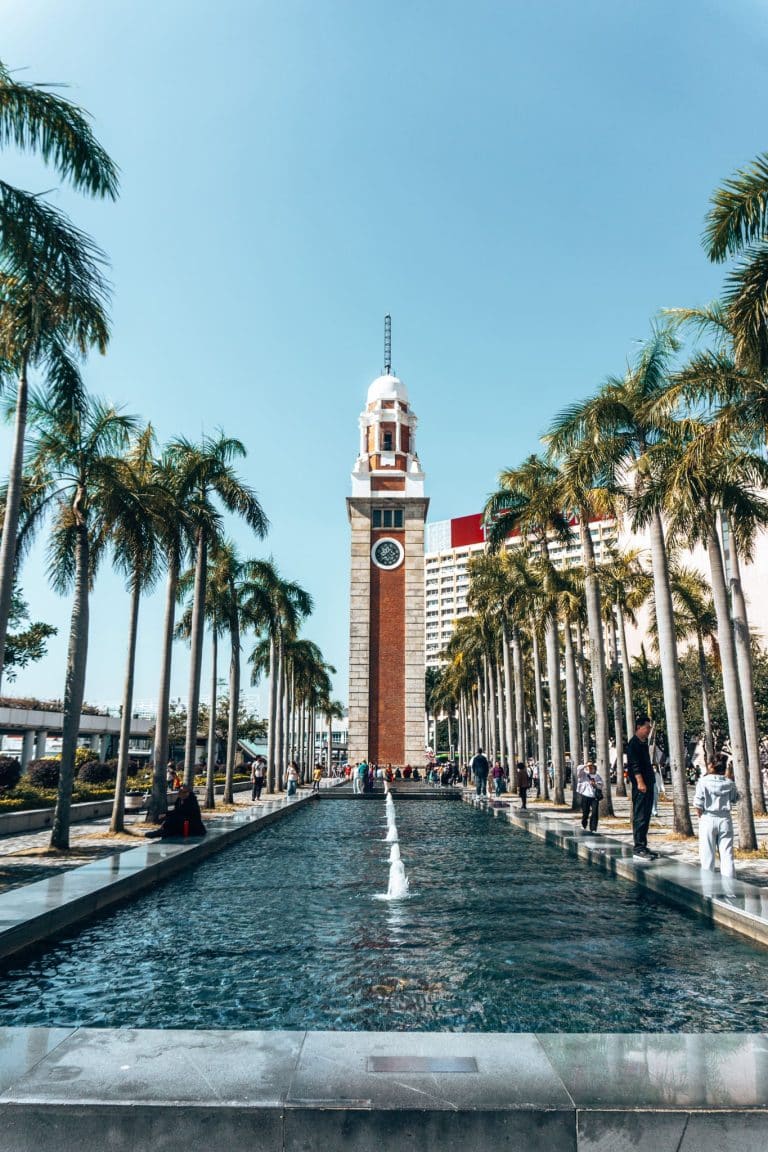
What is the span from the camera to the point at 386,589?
2525 inches

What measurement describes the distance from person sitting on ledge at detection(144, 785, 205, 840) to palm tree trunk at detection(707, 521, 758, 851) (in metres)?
8.85

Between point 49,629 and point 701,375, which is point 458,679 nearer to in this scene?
point 49,629

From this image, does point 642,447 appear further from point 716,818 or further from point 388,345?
point 388,345

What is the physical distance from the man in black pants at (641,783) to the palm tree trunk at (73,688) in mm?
8680

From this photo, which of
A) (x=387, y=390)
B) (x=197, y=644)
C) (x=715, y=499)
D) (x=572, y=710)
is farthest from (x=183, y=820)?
(x=387, y=390)

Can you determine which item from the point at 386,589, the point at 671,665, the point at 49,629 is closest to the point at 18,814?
the point at 671,665

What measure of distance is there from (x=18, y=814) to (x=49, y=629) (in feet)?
67.2

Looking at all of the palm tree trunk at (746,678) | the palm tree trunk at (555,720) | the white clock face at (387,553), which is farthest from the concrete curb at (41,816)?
the white clock face at (387,553)

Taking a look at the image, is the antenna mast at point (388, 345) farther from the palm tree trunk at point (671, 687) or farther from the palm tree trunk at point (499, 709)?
the palm tree trunk at point (671, 687)

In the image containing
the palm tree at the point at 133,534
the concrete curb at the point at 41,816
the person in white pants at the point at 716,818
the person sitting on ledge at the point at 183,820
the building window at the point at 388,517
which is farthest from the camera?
the building window at the point at 388,517

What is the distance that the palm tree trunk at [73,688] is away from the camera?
47.7 feet

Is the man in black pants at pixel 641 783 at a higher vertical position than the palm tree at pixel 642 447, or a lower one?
lower

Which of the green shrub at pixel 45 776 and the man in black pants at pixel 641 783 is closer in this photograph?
the man in black pants at pixel 641 783

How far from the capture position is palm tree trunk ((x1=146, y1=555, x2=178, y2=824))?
19.9 m
